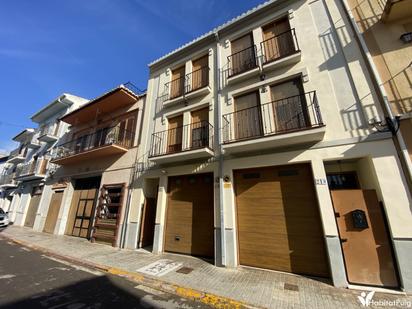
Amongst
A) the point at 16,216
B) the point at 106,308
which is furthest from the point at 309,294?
the point at 16,216

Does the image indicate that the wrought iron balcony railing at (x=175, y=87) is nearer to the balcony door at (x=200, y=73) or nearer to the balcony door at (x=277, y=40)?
the balcony door at (x=200, y=73)

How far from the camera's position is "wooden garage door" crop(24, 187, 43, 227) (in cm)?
1566

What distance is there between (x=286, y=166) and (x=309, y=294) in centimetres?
364

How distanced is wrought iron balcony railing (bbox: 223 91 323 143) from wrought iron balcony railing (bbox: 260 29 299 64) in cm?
195

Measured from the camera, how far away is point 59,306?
3.81 m

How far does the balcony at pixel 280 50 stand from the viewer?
22.3 ft

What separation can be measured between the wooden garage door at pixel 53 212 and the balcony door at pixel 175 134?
10.5 m

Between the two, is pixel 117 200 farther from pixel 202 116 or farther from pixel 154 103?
pixel 202 116

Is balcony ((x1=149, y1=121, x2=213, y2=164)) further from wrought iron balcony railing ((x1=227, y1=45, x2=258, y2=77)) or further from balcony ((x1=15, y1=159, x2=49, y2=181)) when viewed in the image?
balcony ((x1=15, y1=159, x2=49, y2=181))

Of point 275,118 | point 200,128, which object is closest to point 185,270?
point 200,128

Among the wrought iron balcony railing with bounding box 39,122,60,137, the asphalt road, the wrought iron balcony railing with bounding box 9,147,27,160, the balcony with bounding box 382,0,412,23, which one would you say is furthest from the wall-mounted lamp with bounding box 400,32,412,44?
the wrought iron balcony railing with bounding box 9,147,27,160

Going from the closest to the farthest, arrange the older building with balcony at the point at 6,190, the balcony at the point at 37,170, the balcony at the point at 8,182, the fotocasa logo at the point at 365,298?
1. the fotocasa logo at the point at 365,298
2. the balcony at the point at 37,170
3. the balcony at the point at 8,182
4. the older building with balcony at the point at 6,190

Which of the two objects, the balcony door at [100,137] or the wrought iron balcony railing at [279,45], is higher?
the wrought iron balcony railing at [279,45]

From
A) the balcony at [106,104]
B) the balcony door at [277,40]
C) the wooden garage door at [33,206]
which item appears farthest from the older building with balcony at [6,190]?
the balcony door at [277,40]
